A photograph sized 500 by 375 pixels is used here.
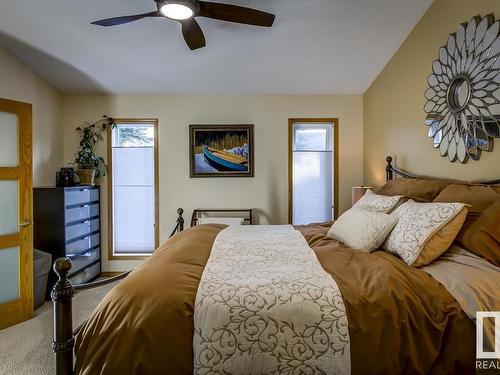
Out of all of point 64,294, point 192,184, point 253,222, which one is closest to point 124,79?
point 192,184

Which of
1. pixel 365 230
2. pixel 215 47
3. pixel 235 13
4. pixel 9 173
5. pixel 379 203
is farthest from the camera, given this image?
pixel 215 47

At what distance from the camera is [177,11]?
191 centimetres


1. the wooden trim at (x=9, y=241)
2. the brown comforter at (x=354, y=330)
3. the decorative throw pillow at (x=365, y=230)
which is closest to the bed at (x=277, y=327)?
the brown comforter at (x=354, y=330)

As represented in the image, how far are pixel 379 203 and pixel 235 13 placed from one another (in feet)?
5.63

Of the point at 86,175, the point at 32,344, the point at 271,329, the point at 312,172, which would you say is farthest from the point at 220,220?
the point at 271,329

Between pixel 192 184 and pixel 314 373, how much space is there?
303 centimetres

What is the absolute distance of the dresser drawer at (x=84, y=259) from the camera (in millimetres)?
3275

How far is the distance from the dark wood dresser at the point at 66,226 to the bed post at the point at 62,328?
2.23 metres

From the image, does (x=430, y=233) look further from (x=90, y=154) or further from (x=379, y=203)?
(x=90, y=154)

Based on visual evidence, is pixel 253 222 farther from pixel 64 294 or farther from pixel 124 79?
pixel 64 294

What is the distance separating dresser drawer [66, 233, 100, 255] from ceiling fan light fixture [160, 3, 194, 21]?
2.62 meters

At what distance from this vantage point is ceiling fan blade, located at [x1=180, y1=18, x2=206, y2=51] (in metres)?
2.08

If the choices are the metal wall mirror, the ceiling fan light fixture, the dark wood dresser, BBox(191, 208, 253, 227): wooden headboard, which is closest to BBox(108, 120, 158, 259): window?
the dark wood dresser

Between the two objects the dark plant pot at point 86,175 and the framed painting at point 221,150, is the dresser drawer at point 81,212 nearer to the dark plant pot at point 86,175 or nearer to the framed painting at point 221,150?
the dark plant pot at point 86,175
